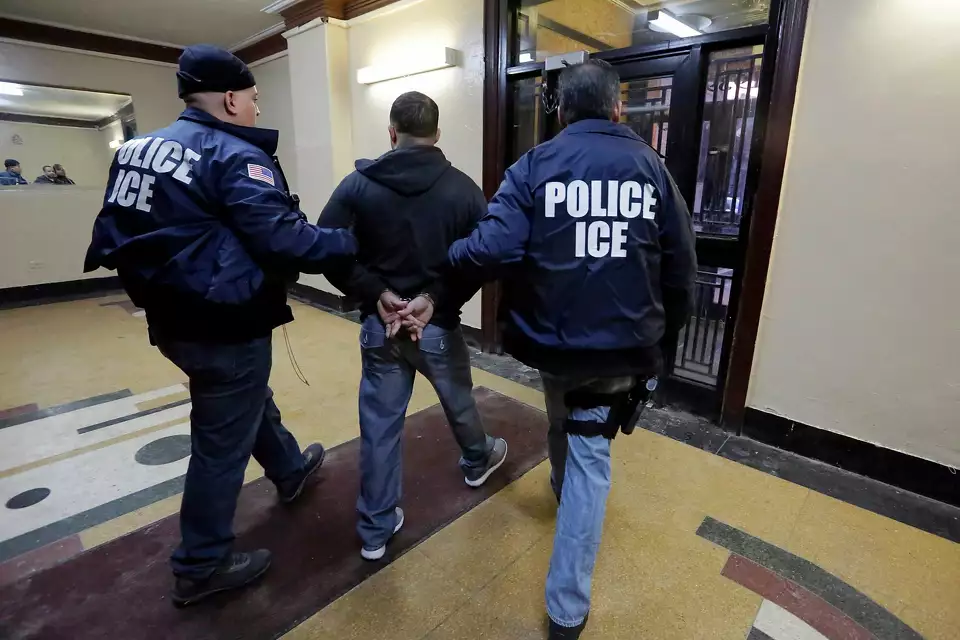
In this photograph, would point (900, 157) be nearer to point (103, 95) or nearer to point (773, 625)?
point (773, 625)

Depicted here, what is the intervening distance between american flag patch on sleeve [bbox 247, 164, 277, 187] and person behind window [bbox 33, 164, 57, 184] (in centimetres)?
573

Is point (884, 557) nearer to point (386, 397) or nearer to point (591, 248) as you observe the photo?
point (591, 248)

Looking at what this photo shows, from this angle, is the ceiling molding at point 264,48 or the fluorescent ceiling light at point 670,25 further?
the ceiling molding at point 264,48

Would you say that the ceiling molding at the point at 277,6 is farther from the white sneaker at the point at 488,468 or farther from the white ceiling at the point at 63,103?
the white sneaker at the point at 488,468

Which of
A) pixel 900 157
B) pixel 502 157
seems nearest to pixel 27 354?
pixel 502 157

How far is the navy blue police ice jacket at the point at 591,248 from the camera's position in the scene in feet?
4.03

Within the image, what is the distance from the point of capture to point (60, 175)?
538 centimetres

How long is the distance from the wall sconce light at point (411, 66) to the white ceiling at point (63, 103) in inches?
134

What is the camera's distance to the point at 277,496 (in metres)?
1.99

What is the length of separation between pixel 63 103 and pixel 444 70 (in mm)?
4558

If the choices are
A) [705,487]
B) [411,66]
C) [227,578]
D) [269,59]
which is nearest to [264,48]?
[269,59]

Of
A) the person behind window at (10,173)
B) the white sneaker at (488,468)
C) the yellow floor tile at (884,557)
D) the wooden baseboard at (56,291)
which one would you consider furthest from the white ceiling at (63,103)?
the yellow floor tile at (884,557)

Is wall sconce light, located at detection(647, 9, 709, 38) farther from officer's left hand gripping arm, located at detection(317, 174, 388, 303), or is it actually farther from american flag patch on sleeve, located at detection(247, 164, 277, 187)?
american flag patch on sleeve, located at detection(247, 164, 277, 187)

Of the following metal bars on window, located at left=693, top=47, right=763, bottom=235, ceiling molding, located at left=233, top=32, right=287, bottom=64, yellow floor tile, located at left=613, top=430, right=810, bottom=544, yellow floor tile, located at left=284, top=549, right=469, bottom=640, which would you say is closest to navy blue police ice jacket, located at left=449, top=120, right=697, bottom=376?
yellow floor tile, located at left=284, top=549, right=469, bottom=640
